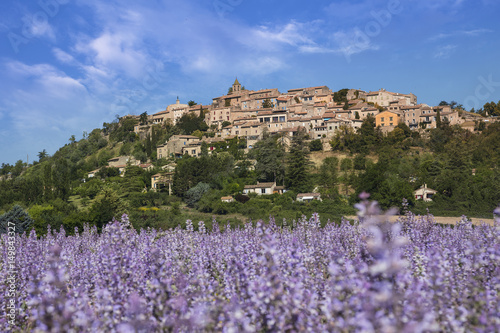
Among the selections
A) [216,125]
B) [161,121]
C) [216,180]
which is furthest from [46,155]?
[216,180]

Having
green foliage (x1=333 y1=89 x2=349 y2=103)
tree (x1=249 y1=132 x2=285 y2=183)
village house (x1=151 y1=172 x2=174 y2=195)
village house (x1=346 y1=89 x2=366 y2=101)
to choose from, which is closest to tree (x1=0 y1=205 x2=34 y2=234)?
village house (x1=151 y1=172 x2=174 y2=195)

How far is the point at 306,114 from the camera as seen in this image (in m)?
85.8

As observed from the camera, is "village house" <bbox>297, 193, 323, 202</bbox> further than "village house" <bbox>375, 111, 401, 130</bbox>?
No

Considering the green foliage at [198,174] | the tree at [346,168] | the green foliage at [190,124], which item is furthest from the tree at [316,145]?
the green foliage at [190,124]

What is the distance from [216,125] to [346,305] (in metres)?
91.0

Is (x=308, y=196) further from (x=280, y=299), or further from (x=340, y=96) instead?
(x=340, y=96)

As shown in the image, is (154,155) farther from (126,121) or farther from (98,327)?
(98,327)

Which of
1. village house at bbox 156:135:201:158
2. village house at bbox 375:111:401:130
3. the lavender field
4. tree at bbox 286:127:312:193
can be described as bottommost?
the lavender field

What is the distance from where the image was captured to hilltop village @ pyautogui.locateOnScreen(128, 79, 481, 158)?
78.8m

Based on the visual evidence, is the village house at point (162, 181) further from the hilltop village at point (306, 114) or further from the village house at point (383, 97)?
→ the village house at point (383, 97)

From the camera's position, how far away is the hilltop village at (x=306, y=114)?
7875cm

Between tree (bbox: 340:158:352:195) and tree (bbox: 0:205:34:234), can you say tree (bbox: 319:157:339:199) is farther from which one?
tree (bbox: 0:205:34:234)

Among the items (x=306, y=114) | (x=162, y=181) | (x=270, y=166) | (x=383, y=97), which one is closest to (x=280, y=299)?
(x=270, y=166)

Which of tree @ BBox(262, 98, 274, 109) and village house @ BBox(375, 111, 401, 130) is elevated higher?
tree @ BBox(262, 98, 274, 109)
